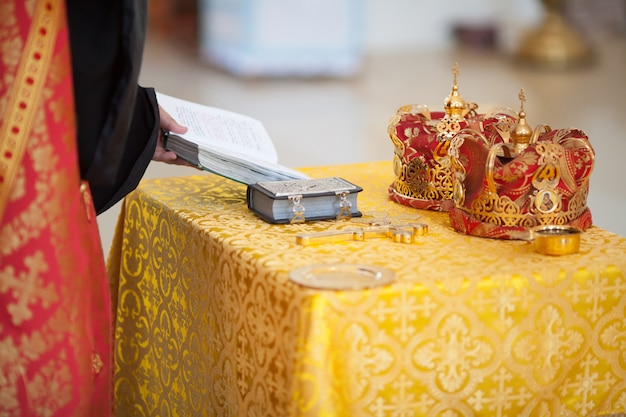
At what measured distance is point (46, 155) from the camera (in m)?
1.41

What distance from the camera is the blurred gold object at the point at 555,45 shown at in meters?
8.33

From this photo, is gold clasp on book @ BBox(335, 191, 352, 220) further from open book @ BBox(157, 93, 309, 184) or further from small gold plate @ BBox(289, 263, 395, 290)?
small gold plate @ BBox(289, 263, 395, 290)

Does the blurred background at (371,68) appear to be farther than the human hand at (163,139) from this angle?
Yes

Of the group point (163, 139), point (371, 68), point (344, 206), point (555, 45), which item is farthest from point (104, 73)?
point (555, 45)

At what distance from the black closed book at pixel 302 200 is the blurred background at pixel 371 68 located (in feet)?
6.19

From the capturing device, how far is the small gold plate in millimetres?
1382

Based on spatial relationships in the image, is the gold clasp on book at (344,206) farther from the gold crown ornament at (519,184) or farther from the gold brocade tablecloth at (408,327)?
the gold crown ornament at (519,184)

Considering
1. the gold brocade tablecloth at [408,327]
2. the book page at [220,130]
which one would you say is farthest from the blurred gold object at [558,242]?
the book page at [220,130]

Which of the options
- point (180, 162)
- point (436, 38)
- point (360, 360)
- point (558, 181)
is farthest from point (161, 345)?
point (436, 38)

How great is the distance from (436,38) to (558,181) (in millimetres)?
8104

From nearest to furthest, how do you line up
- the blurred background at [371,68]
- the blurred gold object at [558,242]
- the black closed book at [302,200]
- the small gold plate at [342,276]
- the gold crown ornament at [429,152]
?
the small gold plate at [342,276]
the blurred gold object at [558,242]
the black closed book at [302,200]
the gold crown ornament at [429,152]
the blurred background at [371,68]

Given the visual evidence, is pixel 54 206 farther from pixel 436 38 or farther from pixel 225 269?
pixel 436 38

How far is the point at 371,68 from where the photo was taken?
8.34 m

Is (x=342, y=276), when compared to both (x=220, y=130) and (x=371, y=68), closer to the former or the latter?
(x=220, y=130)
